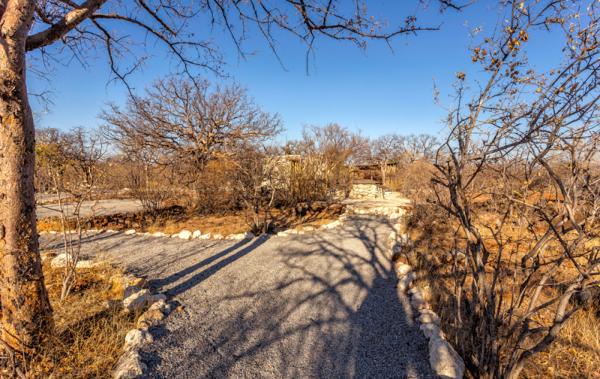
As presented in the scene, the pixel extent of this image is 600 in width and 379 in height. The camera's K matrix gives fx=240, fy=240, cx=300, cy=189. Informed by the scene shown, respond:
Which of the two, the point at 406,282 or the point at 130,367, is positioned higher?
the point at 130,367

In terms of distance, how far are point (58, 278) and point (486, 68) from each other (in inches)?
215

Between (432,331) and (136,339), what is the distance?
2784 millimetres

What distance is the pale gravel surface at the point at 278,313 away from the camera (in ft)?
6.65

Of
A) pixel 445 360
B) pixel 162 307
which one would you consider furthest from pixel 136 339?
pixel 445 360

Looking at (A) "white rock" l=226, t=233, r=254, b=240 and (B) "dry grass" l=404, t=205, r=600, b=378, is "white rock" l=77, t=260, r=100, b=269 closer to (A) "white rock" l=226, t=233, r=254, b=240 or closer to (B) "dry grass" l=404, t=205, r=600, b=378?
(A) "white rock" l=226, t=233, r=254, b=240

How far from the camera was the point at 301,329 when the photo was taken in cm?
251

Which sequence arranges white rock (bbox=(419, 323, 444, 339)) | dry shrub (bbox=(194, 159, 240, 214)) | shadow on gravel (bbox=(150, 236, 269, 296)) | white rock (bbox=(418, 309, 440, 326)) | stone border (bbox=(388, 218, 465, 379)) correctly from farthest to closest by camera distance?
1. dry shrub (bbox=(194, 159, 240, 214))
2. shadow on gravel (bbox=(150, 236, 269, 296))
3. white rock (bbox=(418, 309, 440, 326))
4. white rock (bbox=(419, 323, 444, 339))
5. stone border (bbox=(388, 218, 465, 379))

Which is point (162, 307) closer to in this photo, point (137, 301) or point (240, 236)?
point (137, 301)

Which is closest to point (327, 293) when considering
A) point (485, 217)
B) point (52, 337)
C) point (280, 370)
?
point (280, 370)

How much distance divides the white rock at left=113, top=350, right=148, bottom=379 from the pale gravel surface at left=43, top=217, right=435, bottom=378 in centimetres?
9

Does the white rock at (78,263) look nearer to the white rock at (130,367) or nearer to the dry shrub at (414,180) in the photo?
the white rock at (130,367)

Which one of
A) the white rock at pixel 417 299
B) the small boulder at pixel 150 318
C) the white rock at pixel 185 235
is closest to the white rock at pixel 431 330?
the white rock at pixel 417 299

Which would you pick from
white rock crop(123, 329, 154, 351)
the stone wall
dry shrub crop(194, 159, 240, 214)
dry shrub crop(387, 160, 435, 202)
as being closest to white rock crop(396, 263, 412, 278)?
dry shrub crop(387, 160, 435, 202)

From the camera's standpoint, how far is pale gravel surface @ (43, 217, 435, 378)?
203 centimetres
